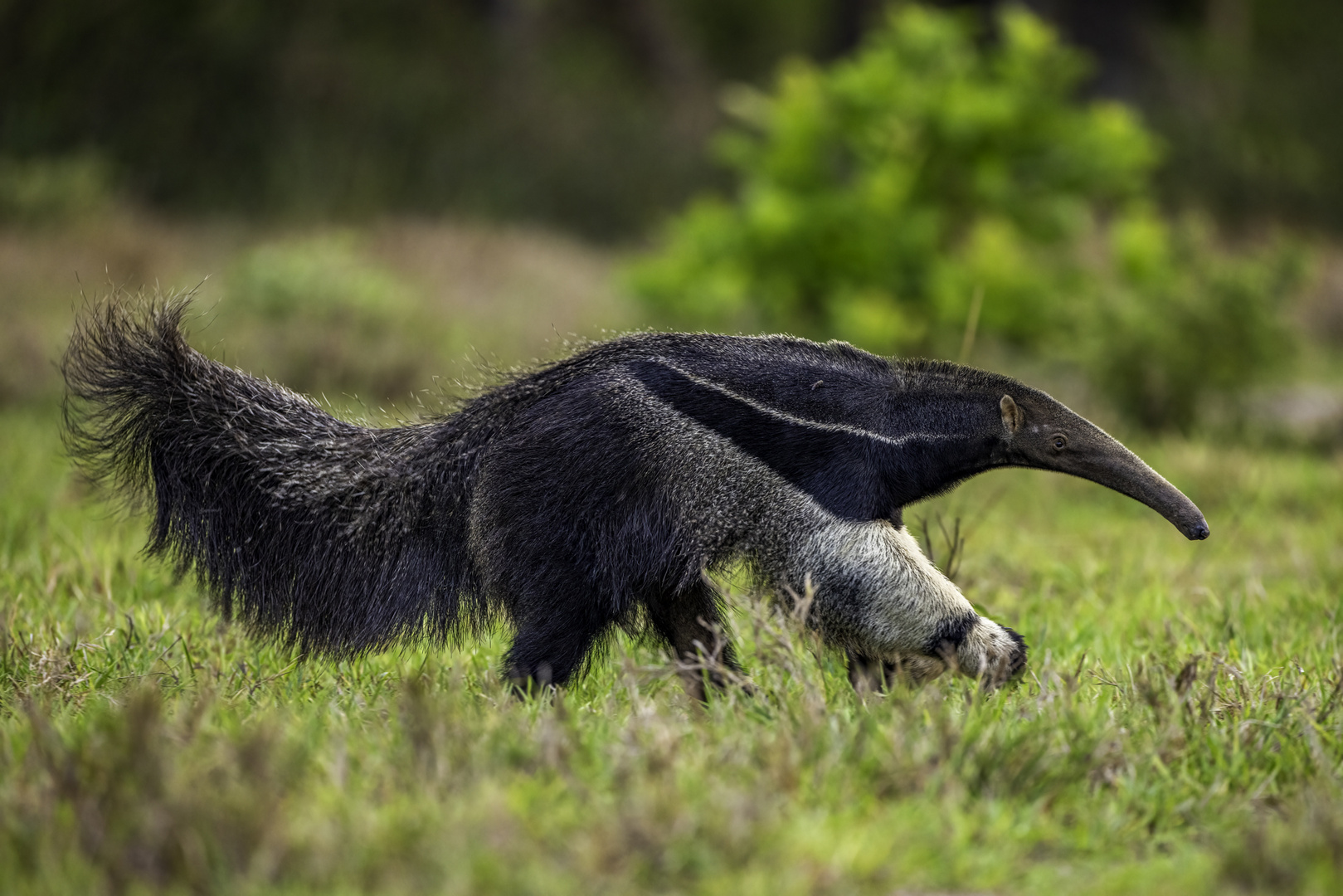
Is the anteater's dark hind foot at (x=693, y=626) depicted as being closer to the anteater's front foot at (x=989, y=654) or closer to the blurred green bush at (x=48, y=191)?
the anteater's front foot at (x=989, y=654)

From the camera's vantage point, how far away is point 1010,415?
142 inches

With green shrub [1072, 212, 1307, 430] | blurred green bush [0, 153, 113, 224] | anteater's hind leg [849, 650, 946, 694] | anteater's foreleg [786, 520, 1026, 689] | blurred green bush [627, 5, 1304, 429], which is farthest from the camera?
blurred green bush [0, 153, 113, 224]

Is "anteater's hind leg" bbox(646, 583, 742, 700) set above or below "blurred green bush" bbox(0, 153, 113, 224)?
below

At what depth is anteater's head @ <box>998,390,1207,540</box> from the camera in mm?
3623

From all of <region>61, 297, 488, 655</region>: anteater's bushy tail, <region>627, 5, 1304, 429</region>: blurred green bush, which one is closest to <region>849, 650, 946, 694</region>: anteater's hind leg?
<region>61, 297, 488, 655</region>: anteater's bushy tail

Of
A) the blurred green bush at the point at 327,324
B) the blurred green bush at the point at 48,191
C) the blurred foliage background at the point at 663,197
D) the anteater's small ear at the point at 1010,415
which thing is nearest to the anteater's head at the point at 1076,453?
the anteater's small ear at the point at 1010,415

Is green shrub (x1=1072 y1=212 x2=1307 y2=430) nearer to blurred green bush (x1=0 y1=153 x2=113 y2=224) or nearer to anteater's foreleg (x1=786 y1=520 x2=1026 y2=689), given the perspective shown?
anteater's foreleg (x1=786 y1=520 x2=1026 y2=689)

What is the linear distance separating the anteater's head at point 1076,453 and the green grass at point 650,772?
458mm

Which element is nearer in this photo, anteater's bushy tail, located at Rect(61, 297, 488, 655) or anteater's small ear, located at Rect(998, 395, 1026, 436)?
anteater's small ear, located at Rect(998, 395, 1026, 436)

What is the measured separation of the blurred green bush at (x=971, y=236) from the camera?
29.5 feet

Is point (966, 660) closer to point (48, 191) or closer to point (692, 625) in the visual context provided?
point (692, 625)

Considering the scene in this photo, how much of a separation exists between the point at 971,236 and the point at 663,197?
10599mm

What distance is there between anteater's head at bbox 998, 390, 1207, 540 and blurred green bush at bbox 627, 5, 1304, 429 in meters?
5.28

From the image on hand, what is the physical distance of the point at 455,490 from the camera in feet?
12.0
